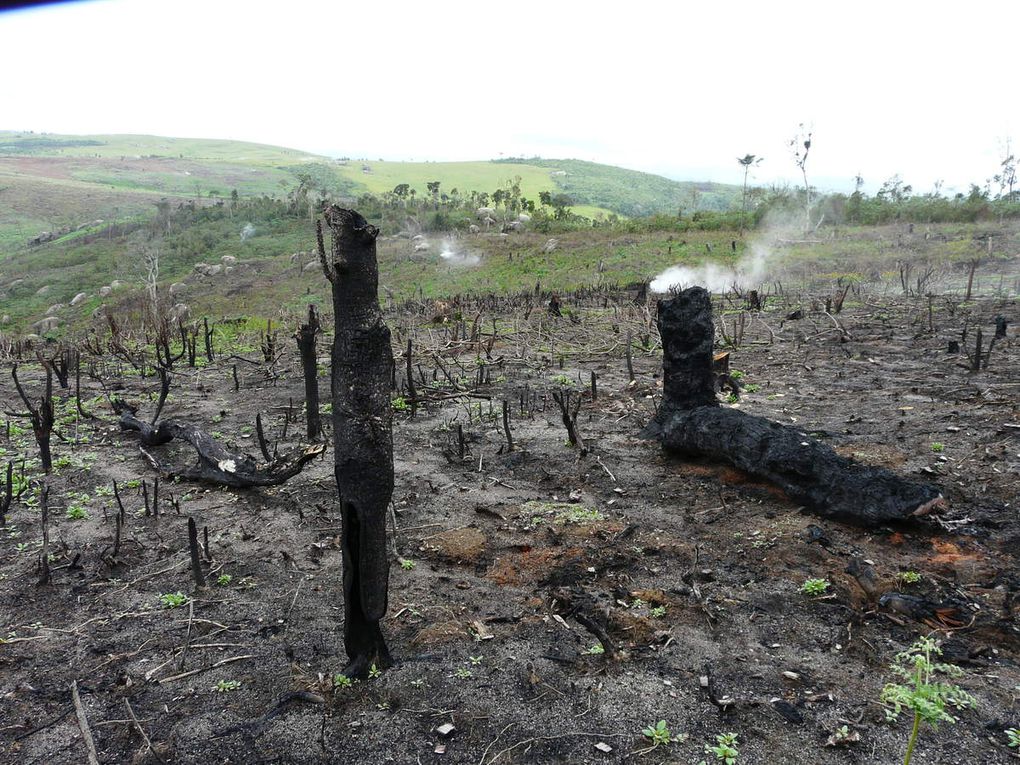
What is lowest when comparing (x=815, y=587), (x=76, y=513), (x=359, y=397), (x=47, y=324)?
(x=47, y=324)

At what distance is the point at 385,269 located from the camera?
3400cm

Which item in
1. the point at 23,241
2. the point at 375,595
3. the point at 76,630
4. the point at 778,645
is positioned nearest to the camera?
the point at 375,595

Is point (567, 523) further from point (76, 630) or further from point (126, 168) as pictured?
point (126, 168)

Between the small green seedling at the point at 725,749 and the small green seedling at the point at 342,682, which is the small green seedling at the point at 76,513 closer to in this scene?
the small green seedling at the point at 342,682

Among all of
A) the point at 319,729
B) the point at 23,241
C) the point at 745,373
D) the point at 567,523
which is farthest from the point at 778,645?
the point at 23,241

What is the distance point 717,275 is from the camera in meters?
27.5

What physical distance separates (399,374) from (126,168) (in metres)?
110

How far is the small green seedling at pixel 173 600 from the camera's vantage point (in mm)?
4627

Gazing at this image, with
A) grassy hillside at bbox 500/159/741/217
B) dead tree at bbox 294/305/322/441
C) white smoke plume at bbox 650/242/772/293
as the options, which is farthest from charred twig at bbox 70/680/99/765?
grassy hillside at bbox 500/159/741/217

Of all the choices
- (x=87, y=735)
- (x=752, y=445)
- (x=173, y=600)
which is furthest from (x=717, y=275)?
(x=87, y=735)

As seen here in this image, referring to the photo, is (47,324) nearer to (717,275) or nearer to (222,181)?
(717,275)

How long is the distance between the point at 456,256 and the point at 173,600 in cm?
3293

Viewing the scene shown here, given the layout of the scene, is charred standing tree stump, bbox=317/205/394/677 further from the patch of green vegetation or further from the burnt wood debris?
the burnt wood debris

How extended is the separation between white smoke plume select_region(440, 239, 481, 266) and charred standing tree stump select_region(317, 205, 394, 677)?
31801mm
